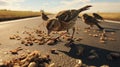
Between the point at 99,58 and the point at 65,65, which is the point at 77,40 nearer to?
the point at 99,58

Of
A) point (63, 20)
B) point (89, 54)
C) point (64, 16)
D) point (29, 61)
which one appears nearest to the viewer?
point (29, 61)

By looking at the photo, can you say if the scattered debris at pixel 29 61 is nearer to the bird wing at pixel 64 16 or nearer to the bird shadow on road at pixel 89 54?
the bird shadow on road at pixel 89 54

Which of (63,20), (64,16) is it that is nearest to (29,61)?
(63,20)

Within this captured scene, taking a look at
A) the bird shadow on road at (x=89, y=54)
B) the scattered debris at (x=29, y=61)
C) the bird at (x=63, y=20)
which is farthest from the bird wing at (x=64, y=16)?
the scattered debris at (x=29, y=61)

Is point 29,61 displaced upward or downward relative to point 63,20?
downward

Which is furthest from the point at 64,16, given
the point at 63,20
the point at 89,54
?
the point at 89,54

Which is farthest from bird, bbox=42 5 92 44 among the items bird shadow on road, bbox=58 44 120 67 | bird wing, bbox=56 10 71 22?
bird shadow on road, bbox=58 44 120 67

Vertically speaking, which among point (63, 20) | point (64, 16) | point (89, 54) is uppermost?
point (64, 16)

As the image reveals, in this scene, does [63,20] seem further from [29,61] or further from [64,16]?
[29,61]

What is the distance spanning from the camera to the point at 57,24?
6.20m

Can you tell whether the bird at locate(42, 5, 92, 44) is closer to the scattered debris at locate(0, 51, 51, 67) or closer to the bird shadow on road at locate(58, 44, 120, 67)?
the bird shadow on road at locate(58, 44, 120, 67)

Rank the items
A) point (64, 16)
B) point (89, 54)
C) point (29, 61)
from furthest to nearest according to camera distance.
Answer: point (64, 16)
point (89, 54)
point (29, 61)

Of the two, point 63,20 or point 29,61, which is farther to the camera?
point 63,20

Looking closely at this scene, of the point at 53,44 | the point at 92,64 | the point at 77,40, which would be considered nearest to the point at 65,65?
the point at 92,64
